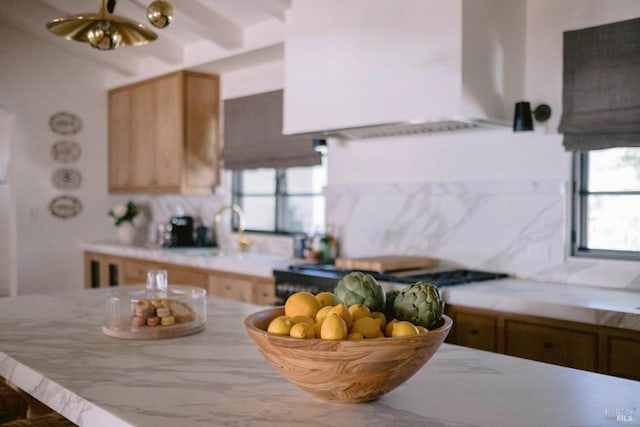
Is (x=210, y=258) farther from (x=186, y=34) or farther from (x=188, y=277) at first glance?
(x=186, y=34)

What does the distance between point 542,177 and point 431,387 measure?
221 cm

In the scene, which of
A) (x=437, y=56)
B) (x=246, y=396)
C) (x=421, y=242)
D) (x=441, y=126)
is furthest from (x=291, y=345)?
(x=421, y=242)

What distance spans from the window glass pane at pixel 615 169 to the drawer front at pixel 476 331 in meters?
0.94

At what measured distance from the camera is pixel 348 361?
119 centimetres

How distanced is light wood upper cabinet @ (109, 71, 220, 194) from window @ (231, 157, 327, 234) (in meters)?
0.33

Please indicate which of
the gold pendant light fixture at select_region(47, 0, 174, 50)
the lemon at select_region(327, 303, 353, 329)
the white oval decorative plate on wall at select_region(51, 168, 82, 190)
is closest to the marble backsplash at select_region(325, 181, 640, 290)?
the gold pendant light fixture at select_region(47, 0, 174, 50)

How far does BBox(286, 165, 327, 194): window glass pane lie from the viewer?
4.75 metres

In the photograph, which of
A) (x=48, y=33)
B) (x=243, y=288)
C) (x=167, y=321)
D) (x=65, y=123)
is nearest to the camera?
(x=167, y=321)

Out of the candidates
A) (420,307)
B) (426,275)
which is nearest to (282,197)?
(426,275)

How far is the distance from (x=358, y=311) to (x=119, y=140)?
561 centimetres

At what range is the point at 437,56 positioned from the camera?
10.4ft

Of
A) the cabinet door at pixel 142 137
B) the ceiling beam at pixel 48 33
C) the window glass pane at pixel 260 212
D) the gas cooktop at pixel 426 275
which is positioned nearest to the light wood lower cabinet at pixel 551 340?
the gas cooktop at pixel 426 275

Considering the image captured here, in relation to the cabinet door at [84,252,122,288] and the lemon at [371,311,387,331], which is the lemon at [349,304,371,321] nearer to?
the lemon at [371,311,387,331]

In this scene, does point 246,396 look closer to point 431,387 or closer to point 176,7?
point 431,387
